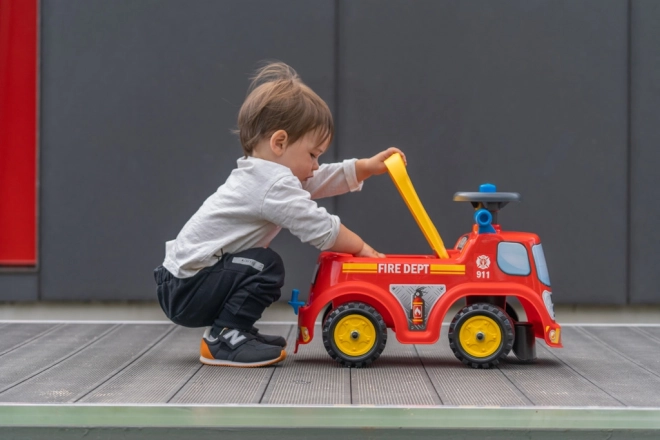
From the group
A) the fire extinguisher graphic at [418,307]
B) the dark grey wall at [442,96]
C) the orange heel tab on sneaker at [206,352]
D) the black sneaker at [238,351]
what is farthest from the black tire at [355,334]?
the dark grey wall at [442,96]

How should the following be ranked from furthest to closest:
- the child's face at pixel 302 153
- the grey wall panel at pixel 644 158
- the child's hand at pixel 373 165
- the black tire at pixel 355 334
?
the grey wall panel at pixel 644 158 → the child's hand at pixel 373 165 → the child's face at pixel 302 153 → the black tire at pixel 355 334

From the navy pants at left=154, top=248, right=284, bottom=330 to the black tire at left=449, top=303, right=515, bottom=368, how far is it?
587 mm

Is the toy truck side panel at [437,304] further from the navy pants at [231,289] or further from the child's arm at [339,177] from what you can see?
the child's arm at [339,177]

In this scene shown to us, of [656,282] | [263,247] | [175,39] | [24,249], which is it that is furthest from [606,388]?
[24,249]

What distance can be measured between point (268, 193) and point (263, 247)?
0.21 m

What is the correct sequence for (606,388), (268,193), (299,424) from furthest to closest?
(268,193) < (606,388) < (299,424)

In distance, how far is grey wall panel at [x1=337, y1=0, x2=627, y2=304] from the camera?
11.1ft

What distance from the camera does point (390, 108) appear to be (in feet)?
11.2

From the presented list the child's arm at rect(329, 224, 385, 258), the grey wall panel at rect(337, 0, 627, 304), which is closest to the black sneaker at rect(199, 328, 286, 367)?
the child's arm at rect(329, 224, 385, 258)

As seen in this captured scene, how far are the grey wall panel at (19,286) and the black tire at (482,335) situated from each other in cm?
212

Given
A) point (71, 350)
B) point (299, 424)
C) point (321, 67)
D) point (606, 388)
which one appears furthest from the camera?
point (321, 67)

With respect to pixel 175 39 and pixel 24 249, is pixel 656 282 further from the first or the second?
pixel 24 249

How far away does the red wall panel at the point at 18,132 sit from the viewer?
11.4 feet

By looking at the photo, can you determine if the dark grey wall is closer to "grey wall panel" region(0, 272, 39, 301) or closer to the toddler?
"grey wall panel" region(0, 272, 39, 301)
